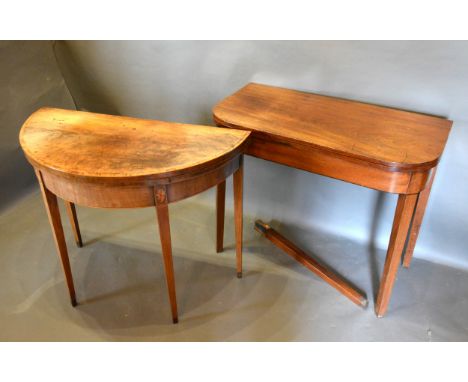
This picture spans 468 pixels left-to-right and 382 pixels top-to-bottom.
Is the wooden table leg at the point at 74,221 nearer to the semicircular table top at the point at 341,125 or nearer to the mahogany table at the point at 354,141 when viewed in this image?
the mahogany table at the point at 354,141

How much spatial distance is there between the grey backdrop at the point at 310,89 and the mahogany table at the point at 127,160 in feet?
1.61

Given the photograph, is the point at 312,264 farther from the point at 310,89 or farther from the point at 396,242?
the point at 310,89

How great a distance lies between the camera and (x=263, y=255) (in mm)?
1740

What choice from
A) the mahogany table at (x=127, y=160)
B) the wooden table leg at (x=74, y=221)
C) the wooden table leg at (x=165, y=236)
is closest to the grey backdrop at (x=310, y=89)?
the mahogany table at (x=127, y=160)

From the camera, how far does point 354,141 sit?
4.06 feet

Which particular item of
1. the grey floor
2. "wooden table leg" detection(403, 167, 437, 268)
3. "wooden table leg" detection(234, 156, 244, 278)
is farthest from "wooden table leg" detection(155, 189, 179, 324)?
"wooden table leg" detection(403, 167, 437, 268)

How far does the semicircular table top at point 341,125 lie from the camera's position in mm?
1173

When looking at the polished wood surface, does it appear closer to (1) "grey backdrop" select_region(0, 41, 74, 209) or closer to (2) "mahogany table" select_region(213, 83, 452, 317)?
(2) "mahogany table" select_region(213, 83, 452, 317)

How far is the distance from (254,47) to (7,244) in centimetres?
140

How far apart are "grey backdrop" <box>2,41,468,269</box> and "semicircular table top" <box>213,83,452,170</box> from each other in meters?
0.09

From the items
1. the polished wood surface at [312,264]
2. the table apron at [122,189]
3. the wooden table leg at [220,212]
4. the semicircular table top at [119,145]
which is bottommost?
the polished wood surface at [312,264]

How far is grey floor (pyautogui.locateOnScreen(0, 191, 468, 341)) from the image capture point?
1.41m
